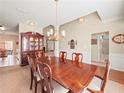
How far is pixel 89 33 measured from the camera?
265 inches

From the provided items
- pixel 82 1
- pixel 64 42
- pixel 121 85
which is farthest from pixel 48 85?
pixel 64 42

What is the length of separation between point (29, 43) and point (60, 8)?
2893 millimetres

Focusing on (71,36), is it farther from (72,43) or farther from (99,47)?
(99,47)

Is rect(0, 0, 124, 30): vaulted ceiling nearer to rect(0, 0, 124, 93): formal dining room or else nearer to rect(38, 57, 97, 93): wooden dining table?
rect(0, 0, 124, 93): formal dining room

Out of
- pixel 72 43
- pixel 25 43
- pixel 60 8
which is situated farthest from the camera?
pixel 72 43

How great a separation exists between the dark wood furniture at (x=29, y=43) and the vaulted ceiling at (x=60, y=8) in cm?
101

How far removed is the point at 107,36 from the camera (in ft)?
19.7

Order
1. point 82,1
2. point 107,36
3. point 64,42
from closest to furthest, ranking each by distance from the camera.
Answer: point 82,1 → point 107,36 → point 64,42

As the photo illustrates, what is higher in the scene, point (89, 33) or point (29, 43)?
point (89, 33)

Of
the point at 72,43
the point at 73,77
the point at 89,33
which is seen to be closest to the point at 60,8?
the point at 89,33

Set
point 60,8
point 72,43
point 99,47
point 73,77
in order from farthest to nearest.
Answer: point 72,43
point 99,47
point 60,8
point 73,77

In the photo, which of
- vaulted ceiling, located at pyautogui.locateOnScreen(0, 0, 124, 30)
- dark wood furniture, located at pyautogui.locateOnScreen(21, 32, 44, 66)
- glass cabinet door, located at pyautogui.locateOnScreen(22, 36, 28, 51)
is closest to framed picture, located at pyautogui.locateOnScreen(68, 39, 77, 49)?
dark wood furniture, located at pyautogui.locateOnScreen(21, 32, 44, 66)

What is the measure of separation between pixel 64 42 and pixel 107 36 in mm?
3421

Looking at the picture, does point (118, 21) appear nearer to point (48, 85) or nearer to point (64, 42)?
point (64, 42)
